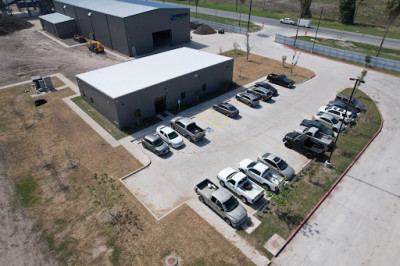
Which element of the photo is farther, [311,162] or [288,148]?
[288,148]

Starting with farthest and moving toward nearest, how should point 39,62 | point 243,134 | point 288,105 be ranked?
point 39,62, point 288,105, point 243,134

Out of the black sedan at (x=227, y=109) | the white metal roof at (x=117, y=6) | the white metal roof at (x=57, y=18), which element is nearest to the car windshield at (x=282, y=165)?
the black sedan at (x=227, y=109)

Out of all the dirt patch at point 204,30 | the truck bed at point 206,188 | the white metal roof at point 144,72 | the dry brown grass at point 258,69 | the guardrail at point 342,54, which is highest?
the white metal roof at point 144,72

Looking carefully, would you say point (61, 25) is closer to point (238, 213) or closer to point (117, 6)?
point (117, 6)

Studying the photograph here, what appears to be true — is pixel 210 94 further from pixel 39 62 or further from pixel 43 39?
pixel 43 39

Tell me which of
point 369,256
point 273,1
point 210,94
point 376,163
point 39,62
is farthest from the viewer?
point 273,1

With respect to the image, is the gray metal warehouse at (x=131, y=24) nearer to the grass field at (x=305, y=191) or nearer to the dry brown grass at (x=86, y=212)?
the dry brown grass at (x=86, y=212)

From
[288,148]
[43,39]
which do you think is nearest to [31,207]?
[288,148]

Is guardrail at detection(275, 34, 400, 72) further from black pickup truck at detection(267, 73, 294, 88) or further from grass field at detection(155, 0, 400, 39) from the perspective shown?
grass field at detection(155, 0, 400, 39)
